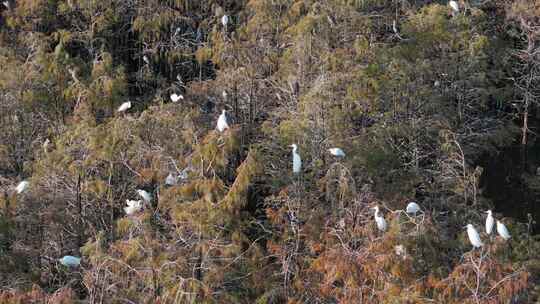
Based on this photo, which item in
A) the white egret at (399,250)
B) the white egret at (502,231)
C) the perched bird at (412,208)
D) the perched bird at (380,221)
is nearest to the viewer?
the white egret at (399,250)

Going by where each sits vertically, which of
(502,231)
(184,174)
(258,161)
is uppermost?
(258,161)

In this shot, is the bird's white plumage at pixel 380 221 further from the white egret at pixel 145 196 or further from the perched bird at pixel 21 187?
→ the perched bird at pixel 21 187

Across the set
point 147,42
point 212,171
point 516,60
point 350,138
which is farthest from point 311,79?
point 516,60

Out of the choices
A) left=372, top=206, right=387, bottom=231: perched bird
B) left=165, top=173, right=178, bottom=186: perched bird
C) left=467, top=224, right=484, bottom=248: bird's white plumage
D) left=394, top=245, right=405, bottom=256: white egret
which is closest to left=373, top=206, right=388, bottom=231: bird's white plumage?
left=372, top=206, right=387, bottom=231: perched bird

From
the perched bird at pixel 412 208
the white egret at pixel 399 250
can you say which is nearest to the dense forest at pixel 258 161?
the white egret at pixel 399 250

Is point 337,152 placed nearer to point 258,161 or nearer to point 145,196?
point 258,161

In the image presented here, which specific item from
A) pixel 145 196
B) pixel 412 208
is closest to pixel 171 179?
pixel 145 196

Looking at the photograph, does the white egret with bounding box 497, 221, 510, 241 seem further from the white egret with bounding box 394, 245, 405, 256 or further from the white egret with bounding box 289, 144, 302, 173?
the white egret with bounding box 289, 144, 302, 173

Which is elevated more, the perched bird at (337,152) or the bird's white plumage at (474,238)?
the perched bird at (337,152)

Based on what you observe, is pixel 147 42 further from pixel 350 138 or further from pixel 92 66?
pixel 350 138
